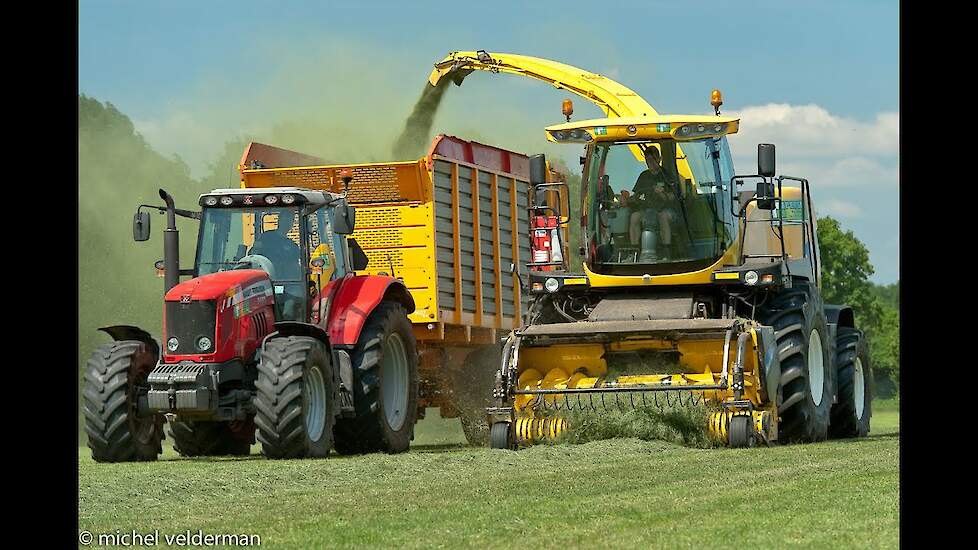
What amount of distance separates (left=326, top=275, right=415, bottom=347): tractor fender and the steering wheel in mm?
737

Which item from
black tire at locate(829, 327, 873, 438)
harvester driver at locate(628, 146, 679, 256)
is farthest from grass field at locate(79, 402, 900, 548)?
black tire at locate(829, 327, 873, 438)

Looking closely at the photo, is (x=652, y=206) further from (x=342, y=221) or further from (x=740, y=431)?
(x=342, y=221)

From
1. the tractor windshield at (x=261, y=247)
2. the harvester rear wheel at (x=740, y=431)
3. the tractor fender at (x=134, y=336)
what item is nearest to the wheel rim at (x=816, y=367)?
the harvester rear wheel at (x=740, y=431)

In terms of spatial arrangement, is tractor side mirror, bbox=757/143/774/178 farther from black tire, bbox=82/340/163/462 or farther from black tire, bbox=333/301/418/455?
black tire, bbox=82/340/163/462

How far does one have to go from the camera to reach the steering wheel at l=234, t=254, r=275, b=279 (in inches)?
606

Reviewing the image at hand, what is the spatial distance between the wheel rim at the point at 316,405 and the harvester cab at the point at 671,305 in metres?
1.55

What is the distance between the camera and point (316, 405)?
14867mm

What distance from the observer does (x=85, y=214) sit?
102ft

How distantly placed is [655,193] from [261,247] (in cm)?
383

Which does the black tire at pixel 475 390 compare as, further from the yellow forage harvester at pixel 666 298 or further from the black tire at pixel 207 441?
the black tire at pixel 207 441

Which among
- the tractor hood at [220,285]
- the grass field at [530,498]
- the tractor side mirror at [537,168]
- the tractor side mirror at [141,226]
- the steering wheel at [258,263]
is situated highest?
the tractor side mirror at [537,168]

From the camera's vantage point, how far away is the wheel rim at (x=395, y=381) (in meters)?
16.6

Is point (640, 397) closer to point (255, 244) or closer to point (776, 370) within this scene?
point (776, 370)
